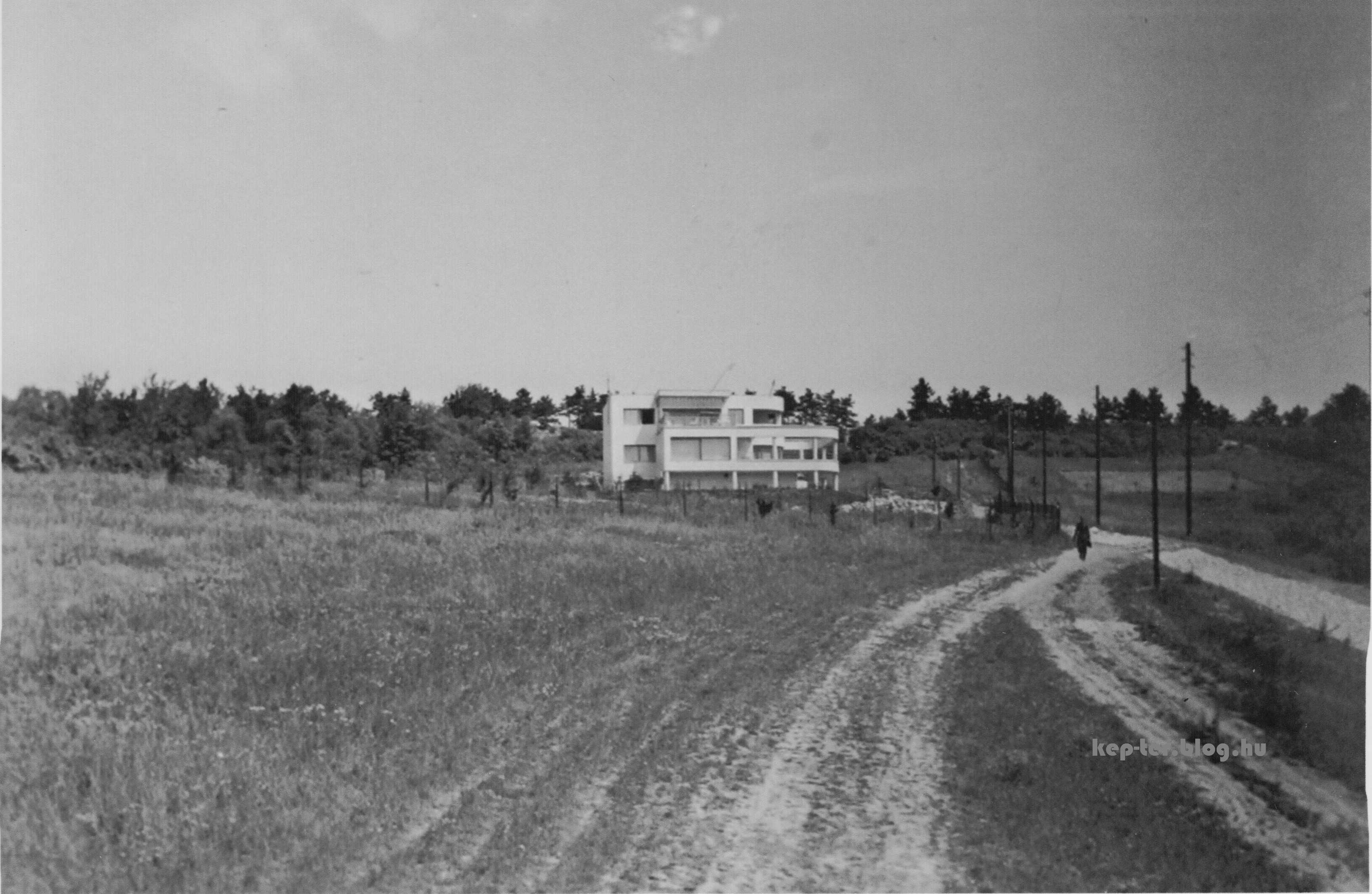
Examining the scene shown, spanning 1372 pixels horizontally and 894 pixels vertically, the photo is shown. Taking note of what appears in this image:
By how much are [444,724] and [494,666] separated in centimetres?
220

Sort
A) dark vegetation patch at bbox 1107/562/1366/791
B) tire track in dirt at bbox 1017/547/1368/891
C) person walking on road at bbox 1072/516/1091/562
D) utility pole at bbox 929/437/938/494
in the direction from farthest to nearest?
utility pole at bbox 929/437/938/494 → person walking on road at bbox 1072/516/1091/562 → dark vegetation patch at bbox 1107/562/1366/791 → tire track in dirt at bbox 1017/547/1368/891

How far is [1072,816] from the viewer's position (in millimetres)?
7832

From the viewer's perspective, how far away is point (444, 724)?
9.26 metres

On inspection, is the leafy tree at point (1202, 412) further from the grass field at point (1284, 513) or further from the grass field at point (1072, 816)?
the grass field at point (1072, 816)

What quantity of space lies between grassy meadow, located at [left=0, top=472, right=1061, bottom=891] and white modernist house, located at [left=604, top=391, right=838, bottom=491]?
129 feet

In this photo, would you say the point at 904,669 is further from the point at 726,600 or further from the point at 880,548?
the point at 880,548

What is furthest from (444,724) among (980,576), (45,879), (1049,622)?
(980,576)

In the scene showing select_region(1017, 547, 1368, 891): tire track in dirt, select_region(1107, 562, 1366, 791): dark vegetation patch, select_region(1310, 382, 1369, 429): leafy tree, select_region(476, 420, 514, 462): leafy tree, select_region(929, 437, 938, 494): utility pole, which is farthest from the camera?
select_region(929, 437, 938, 494): utility pole

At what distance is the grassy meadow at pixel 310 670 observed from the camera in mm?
6922

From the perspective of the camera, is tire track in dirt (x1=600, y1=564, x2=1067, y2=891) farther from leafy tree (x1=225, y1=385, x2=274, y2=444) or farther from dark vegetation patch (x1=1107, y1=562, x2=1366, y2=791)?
leafy tree (x1=225, y1=385, x2=274, y2=444)

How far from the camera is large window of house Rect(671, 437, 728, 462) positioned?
198ft

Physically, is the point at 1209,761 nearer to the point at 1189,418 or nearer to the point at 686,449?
the point at 1189,418

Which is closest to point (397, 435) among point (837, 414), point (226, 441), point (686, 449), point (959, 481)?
point (226, 441)

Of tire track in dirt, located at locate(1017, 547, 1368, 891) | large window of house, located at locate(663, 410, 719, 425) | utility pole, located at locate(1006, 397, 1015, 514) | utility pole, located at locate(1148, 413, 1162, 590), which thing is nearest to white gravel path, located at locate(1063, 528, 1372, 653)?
utility pole, located at locate(1148, 413, 1162, 590)
